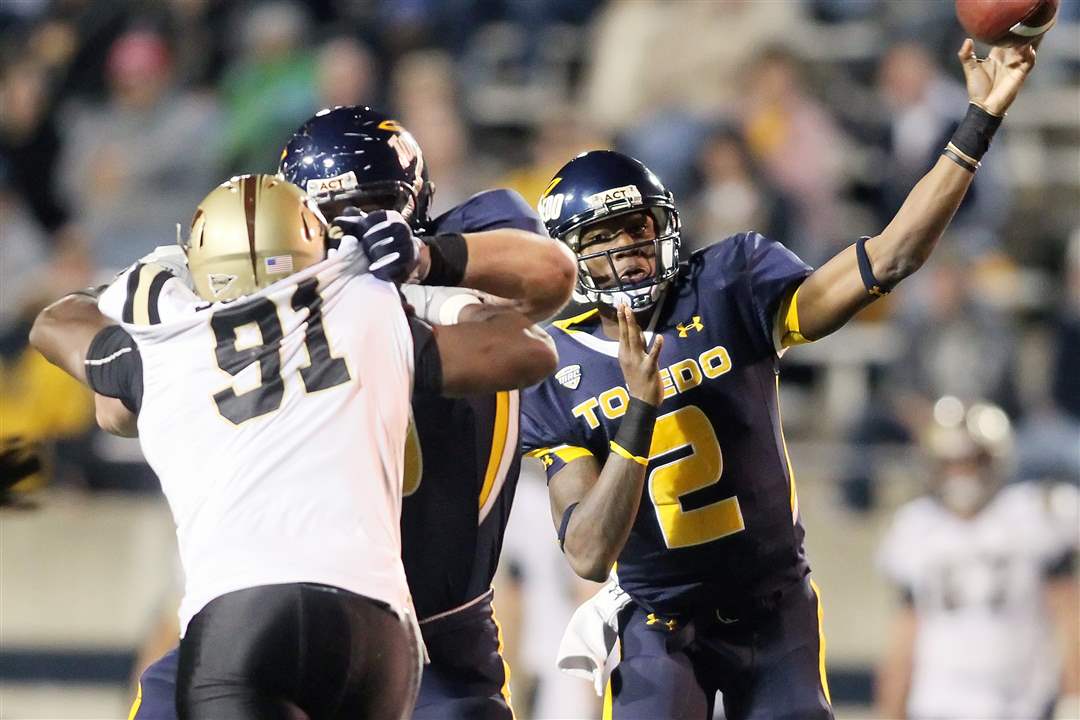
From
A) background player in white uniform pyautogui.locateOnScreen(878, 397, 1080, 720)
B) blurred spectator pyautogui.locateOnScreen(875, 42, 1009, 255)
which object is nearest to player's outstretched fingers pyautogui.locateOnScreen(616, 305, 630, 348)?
background player in white uniform pyautogui.locateOnScreen(878, 397, 1080, 720)

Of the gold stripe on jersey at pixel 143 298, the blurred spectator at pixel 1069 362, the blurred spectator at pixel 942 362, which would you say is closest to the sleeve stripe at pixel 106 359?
the gold stripe on jersey at pixel 143 298

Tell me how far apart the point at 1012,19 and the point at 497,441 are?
154 centimetres

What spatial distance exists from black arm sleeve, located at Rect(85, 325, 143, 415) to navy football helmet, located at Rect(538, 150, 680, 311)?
1238mm

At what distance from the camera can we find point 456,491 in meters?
4.12

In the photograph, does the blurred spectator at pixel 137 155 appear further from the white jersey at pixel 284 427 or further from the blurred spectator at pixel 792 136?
the white jersey at pixel 284 427

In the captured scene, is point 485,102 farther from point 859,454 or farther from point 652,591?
point 652,591

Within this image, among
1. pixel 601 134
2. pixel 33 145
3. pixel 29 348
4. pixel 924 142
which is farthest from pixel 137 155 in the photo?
pixel 924 142

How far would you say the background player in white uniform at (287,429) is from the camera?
3.24 metres

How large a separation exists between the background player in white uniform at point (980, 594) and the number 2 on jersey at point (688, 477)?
2888 millimetres

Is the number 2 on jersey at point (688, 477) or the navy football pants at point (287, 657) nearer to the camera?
the navy football pants at point (287, 657)

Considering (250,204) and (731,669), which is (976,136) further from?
(250,204)

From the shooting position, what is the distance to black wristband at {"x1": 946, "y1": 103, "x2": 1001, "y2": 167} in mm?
3889

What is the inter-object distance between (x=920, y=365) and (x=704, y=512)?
513 centimetres

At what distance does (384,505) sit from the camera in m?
3.38
